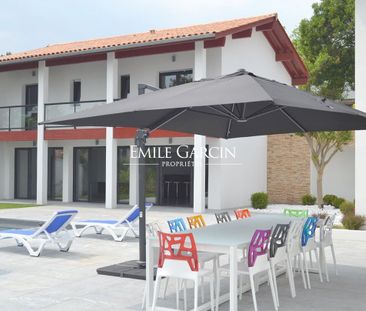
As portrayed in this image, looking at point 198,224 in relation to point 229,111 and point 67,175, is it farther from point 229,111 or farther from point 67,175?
point 67,175

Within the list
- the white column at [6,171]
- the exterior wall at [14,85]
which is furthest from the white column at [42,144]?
the white column at [6,171]

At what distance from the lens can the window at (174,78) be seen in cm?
1947

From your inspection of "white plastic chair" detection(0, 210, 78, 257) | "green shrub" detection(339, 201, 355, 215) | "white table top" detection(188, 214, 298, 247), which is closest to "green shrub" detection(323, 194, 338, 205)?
"green shrub" detection(339, 201, 355, 215)

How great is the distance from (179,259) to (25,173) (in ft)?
65.1

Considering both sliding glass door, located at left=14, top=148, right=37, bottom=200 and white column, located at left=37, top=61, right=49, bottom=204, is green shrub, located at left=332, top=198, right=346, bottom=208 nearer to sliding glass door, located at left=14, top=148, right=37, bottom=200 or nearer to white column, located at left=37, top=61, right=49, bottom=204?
white column, located at left=37, top=61, right=49, bottom=204

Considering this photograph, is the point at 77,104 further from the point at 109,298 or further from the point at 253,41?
the point at 109,298

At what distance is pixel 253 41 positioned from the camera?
20.9 meters

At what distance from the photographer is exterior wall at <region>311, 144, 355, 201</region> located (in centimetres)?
2145

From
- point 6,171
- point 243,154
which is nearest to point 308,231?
point 243,154

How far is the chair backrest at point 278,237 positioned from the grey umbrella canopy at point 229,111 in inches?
56.1

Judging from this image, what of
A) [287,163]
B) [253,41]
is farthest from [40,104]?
[287,163]

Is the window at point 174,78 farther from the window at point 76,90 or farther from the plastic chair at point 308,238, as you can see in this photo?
the plastic chair at point 308,238

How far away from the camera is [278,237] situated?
20.1 feet

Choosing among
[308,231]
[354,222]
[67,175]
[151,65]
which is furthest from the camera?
[67,175]
